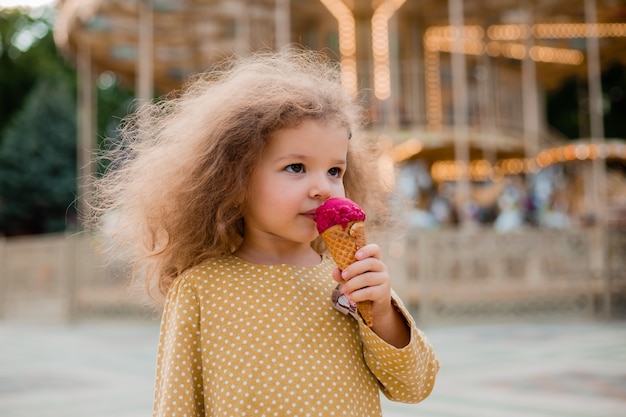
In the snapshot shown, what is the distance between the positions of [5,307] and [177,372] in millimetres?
14543

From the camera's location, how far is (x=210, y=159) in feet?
6.07

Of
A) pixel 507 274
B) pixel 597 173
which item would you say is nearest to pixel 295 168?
pixel 507 274

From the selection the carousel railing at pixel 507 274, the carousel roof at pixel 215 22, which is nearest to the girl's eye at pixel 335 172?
the carousel railing at pixel 507 274

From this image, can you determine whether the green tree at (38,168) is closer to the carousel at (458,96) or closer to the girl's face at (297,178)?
the carousel at (458,96)

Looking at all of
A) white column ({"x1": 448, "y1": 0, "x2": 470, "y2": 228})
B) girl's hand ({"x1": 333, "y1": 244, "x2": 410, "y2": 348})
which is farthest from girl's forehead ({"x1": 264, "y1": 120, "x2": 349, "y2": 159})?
white column ({"x1": 448, "y1": 0, "x2": 470, "y2": 228})

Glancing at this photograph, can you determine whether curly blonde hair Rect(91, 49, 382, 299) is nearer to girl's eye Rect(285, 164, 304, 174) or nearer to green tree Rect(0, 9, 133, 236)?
girl's eye Rect(285, 164, 304, 174)

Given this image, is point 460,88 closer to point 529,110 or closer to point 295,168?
point 529,110

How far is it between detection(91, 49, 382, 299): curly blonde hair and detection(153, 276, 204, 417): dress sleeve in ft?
0.57

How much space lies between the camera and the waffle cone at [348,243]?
1.59 m

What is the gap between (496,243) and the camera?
10789mm

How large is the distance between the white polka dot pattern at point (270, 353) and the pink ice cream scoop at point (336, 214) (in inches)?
8.0

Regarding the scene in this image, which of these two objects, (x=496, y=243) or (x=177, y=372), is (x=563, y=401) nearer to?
(x=177, y=372)

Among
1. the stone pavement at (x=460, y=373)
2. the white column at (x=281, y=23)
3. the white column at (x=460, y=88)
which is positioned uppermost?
the white column at (x=281, y=23)

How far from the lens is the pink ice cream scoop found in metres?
1.59
